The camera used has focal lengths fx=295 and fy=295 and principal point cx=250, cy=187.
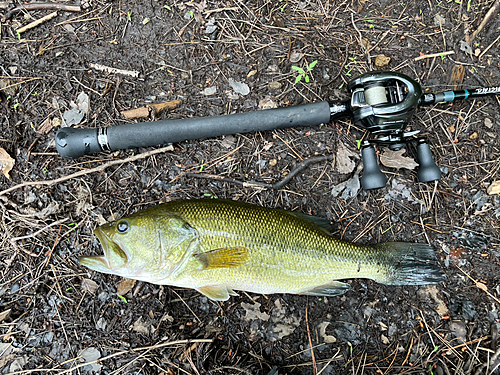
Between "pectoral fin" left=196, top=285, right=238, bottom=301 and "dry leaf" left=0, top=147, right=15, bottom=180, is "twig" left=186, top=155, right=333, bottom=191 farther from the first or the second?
"dry leaf" left=0, top=147, right=15, bottom=180

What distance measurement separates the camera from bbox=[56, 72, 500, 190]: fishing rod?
3.15 meters

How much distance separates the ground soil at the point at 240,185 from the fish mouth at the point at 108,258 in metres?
0.61

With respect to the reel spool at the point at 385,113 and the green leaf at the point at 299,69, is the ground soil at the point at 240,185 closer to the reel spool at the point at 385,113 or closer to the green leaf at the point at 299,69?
the green leaf at the point at 299,69

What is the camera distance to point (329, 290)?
3174 mm

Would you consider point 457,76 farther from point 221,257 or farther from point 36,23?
point 36,23

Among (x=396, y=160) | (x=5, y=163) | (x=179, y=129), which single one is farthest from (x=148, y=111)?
(x=396, y=160)

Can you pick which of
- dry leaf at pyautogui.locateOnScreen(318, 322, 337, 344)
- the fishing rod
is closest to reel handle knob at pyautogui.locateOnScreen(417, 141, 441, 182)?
the fishing rod

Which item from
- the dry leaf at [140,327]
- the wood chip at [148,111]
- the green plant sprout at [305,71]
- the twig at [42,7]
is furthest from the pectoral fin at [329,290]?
the twig at [42,7]

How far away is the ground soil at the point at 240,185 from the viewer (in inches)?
129

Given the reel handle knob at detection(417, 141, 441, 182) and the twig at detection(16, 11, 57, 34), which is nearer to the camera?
the reel handle knob at detection(417, 141, 441, 182)

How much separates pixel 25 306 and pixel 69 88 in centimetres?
259

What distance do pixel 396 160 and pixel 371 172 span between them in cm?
54

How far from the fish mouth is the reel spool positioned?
2.69 metres

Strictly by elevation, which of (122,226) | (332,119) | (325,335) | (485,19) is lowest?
(325,335)
